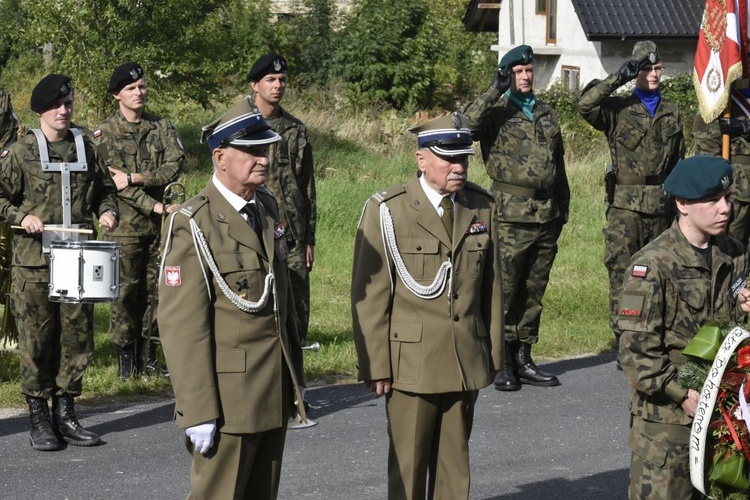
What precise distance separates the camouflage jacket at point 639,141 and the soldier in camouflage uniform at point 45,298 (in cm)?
402

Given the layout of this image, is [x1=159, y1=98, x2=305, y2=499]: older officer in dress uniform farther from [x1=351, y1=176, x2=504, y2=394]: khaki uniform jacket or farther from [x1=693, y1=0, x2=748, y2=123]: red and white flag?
[x1=693, y1=0, x2=748, y2=123]: red and white flag

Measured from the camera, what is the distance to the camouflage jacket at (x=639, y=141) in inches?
386

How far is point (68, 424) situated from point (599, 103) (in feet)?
15.3

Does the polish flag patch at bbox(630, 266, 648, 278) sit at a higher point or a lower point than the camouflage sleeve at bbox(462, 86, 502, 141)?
lower

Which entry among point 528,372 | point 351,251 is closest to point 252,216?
point 528,372

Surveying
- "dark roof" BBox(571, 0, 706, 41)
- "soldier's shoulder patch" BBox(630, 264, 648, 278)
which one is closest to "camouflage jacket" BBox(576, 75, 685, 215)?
"soldier's shoulder patch" BBox(630, 264, 648, 278)

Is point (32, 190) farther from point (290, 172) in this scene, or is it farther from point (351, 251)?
point (351, 251)

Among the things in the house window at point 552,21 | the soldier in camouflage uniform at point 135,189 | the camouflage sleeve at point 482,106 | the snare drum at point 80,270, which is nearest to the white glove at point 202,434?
the snare drum at point 80,270

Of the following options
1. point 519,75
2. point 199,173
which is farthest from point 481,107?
point 199,173

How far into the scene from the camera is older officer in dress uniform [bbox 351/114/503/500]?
5891 millimetres

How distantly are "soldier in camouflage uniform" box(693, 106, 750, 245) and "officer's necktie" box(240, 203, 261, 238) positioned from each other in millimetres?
5905

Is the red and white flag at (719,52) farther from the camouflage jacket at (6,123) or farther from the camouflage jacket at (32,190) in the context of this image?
the camouflage jacket at (6,123)

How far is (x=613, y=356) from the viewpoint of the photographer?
1084 cm

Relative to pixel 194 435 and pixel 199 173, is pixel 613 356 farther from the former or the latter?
pixel 199 173
